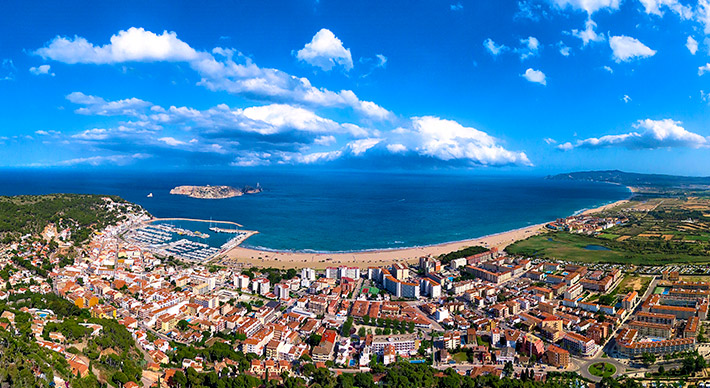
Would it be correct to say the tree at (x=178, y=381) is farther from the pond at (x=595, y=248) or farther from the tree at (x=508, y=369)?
the pond at (x=595, y=248)

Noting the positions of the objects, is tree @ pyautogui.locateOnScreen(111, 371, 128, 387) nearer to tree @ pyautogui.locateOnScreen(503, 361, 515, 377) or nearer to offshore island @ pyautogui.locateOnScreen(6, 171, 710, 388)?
offshore island @ pyautogui.locateOnScreen(6, 171, 710, 388)

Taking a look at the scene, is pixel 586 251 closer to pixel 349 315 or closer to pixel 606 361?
pixel 606 361

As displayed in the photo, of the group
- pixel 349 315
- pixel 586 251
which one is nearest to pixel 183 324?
pixel 349 315

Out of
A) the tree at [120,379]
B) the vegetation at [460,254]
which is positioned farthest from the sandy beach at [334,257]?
the tree at [120,379]

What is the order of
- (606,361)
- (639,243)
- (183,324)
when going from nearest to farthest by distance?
(606,361)
(183,324)
(639,243)

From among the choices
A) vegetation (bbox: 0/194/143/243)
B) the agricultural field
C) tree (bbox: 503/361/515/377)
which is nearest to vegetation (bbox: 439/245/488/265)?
the agricultural field

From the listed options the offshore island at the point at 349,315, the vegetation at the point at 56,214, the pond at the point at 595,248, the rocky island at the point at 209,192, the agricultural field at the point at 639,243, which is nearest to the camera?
the offshore island at the point at 349,315
